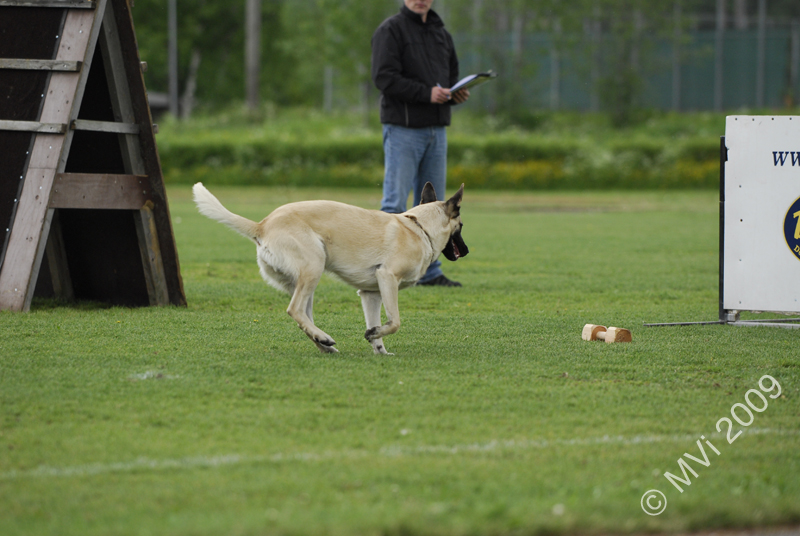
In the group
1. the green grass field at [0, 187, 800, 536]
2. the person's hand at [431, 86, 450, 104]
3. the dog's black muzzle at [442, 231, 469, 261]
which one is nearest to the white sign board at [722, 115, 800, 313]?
the green grass field at [0, 187, 800, 536]

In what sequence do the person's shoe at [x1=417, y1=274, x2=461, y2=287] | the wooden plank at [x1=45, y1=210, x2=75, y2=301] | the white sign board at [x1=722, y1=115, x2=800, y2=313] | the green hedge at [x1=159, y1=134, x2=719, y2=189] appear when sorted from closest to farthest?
the white sign board at [x1=722, y1=115, x2=800, y2=313]
the wooden plank at [x1=45, y1=210, x2=75, y2=301]
the person's shoe at [x1=417, y1=274, x2=461, y2=287]
the green hedge at [x1=159, y1=134, x2=719, y2=189]

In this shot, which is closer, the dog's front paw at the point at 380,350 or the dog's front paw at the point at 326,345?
the dog's front paw at the point at 326,345

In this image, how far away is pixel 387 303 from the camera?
5301 mm

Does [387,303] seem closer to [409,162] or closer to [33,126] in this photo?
[33,126]

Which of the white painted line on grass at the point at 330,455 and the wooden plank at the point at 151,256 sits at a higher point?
the wooden plank at the point at 151,256

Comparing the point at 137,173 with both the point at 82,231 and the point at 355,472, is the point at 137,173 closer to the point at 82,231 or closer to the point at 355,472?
the point at 82,231

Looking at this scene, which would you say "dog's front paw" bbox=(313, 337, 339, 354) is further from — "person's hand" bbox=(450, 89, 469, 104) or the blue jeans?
"person's hand" bbox=(450, 89, 469, 104)

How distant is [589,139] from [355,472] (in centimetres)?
3161

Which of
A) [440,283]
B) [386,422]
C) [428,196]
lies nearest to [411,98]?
[440,283]

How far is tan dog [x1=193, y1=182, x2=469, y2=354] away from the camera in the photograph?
5191 mm

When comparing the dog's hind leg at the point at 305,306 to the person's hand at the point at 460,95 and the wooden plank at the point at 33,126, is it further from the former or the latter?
the person's hand at the point at 460,95

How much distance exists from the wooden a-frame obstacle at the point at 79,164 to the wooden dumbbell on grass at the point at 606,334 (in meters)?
3.35

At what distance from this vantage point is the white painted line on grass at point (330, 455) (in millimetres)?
3183

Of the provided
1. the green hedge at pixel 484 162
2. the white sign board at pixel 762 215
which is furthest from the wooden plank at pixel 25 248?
the green hedge at pixel 484 162
